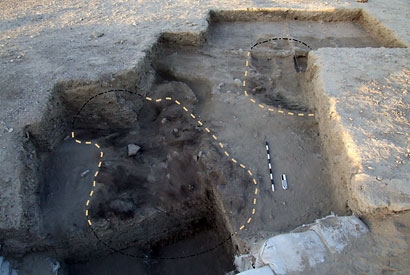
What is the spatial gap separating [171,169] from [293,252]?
2075mm

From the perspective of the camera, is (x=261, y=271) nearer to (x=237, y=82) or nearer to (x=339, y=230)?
(x=339, y=230)

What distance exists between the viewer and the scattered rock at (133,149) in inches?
167

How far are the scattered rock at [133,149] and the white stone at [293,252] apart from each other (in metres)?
2.35

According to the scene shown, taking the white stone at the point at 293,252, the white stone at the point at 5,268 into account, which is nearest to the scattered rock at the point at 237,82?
the white stone at the point at 293,252

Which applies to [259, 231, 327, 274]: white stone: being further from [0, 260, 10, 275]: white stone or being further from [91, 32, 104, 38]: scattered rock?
[91, 32, 104, 38]: scattered rock

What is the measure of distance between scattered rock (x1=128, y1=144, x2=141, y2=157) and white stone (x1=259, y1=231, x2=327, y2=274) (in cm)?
235

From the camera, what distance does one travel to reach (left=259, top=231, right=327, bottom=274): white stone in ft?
8.19

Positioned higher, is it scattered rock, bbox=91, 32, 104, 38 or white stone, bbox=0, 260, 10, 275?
scattered rock, bbox=91, 32, 104, 38

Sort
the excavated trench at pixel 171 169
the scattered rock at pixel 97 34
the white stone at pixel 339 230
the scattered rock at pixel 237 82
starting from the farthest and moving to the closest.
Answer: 1. the scattered rock at pixel 97 34
2. the scattered rock at pixel 237 82
3. the excavated trench at pixel 171 169
4. the white stone at pixel 339 230

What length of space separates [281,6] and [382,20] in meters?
2.19

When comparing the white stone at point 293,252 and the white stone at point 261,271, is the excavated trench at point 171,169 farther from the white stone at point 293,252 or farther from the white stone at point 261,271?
the white stone at point 261,271

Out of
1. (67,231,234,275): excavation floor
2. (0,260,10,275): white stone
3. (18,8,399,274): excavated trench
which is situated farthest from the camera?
(67,231,234,275): excavation floor

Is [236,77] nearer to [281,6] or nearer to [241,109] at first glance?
[241,109]

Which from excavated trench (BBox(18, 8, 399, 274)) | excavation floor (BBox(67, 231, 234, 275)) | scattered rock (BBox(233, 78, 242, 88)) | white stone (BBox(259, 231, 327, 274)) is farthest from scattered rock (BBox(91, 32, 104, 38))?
white stone (BBox(259, 231, 327, 274))
